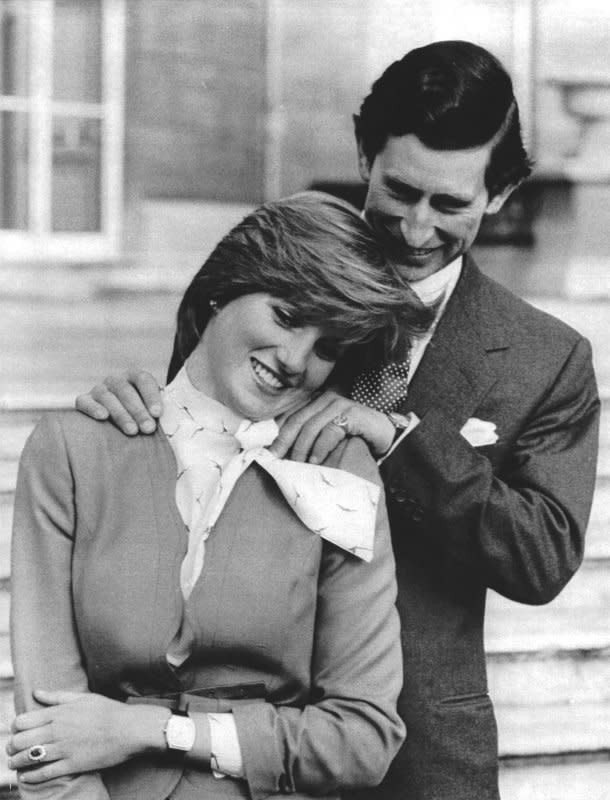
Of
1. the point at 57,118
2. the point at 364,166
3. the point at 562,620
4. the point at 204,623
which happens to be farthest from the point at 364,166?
the point at 57,118

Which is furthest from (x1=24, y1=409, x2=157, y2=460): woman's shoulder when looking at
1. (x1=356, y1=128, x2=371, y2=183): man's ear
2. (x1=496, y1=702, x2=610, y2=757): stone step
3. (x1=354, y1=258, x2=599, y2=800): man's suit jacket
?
(x1=496, y1=702, x2=610, y2=757): stone step

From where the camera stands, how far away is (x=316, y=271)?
5.45ft

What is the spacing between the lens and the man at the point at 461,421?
1917 mm

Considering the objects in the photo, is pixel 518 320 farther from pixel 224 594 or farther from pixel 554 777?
pixel 554 777

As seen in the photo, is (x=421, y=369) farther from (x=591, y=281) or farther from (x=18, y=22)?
(x=18, y=22)

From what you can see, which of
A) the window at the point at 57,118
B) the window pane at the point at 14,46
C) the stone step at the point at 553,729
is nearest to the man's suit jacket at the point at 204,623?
the stone step at the point at 553,729

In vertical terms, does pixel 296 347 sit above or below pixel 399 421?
above

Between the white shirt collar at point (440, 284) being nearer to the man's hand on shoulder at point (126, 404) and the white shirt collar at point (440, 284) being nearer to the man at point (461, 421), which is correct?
the man at point (461, 421)

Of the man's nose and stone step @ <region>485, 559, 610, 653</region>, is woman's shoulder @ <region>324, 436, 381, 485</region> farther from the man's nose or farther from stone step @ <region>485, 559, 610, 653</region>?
stone step @ <region>485, 559, 610, 653</region>

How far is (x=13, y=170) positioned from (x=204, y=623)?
4932mm

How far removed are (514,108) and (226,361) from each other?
0.61m

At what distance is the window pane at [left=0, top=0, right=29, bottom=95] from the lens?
6129 millimetres

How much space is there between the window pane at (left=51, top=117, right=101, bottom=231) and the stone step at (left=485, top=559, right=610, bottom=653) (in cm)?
344

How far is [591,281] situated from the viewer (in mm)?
5254
